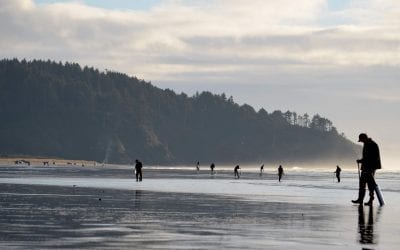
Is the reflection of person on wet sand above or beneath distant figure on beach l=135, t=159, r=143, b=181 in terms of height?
beneath

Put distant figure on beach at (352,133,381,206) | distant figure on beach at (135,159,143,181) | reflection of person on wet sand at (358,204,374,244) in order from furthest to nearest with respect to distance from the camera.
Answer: distant figure on beach at (135,159,143,181) < distant figure on beach at (352,133,381,206) < reflection of person on wet sand at (358,204,374,244)

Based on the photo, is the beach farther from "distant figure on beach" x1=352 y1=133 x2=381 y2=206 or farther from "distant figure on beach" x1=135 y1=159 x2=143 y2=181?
"distant figure on beach" x1=135 y1=159 x2=143 y2=181

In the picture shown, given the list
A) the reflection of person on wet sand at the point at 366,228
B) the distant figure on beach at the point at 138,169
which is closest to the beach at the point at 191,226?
the reflection of person on wet sand at the point at 366,228

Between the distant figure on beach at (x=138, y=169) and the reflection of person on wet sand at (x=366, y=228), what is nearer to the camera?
the reflection of person on wet sand at (x=366, y=228)

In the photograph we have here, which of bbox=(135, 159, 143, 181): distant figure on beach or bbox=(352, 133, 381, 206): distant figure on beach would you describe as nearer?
bbox=(352, 133, 381, 206): distant figure on beach

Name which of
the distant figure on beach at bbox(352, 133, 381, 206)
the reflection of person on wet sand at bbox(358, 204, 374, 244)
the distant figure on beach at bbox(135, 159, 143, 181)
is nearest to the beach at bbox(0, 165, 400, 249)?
the reflection of person on wet sand at bbox(358, 204, 374, 244)

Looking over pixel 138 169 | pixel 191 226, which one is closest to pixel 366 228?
pixel 191 226

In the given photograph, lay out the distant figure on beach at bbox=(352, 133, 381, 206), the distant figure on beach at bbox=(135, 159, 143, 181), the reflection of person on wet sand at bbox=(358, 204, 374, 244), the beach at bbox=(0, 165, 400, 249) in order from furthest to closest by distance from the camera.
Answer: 1. the distant figure on beach at bbox=(135, 159, 143, 181)
2. the distant figure on beach at bbox=(352, 133, 381, 206)
3. the reflection of person on wet sand at bbox=(358, 204, 374, 244)
4. the beach at bbox=(0, 165, 400, 249)

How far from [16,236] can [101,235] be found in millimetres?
1563

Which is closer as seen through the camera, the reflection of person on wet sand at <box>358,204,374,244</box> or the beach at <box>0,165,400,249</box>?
the beach at <box>0,165,400,249</box>

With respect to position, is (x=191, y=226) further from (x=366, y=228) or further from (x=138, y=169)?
(x=138, y=169)

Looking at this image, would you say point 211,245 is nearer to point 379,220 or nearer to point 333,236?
point 333,236

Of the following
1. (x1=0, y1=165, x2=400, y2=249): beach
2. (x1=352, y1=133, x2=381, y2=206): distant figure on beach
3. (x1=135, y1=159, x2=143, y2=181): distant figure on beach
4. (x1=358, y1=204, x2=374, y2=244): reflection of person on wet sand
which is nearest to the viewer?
(x1=0, y1=165, x2=400, y2=249): beach

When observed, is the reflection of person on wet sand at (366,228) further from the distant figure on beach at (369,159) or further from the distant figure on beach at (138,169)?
the distant figure on beach at (138,169)
